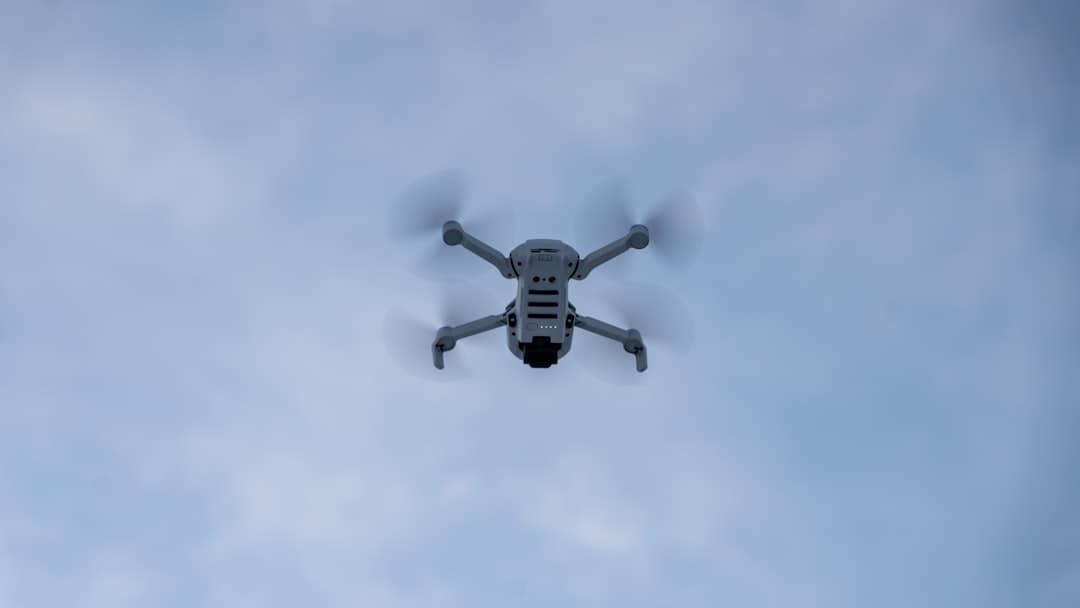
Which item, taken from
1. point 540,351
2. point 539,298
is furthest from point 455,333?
point 539,298

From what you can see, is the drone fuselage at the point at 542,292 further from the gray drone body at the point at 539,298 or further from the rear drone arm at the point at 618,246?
the rear drone arm at the point at 618,246

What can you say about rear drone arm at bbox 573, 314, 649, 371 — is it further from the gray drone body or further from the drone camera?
the drone camera

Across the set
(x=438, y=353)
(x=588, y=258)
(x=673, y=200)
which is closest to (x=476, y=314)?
(x=438, y=353)

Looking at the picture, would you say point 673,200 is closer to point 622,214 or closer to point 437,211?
point 622,214

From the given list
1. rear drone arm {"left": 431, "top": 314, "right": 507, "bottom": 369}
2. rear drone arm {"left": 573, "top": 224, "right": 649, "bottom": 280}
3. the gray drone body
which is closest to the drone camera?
the gray drone body

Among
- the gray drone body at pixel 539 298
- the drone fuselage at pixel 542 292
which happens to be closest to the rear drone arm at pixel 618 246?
the gray drone body at pixel 539 298

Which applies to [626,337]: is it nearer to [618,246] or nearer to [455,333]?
[618,246]
